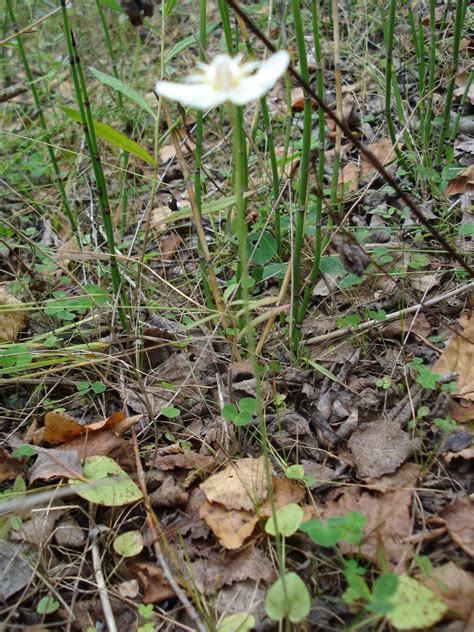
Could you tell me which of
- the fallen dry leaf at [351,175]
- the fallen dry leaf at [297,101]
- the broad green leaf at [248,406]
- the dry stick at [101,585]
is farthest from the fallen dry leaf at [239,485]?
the fallen dry leaf at [297,101]

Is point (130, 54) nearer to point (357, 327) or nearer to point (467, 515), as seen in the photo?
point (357, 327)

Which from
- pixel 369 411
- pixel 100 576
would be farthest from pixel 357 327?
pixel 100 576

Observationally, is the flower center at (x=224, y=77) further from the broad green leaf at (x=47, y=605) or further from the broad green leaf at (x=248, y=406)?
the broad green leaf at (x=47, y=605)

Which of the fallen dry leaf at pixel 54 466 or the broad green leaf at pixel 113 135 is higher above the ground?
the broad green leaf at pixel 113 135

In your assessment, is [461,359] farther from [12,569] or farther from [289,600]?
[12,569]

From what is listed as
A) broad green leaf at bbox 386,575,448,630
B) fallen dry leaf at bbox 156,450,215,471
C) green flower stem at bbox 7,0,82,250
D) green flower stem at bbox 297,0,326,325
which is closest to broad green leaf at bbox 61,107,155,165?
green flower stem at bbox 7,0,82,250

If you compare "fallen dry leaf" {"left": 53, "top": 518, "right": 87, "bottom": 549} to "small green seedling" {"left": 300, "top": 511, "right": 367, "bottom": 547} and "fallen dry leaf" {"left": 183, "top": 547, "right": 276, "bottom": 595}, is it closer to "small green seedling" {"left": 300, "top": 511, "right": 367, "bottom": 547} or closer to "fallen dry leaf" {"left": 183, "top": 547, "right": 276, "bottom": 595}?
"fallen dry leaf" {"left": 183, "top": 547, "right": 276, "bottom": 595}
